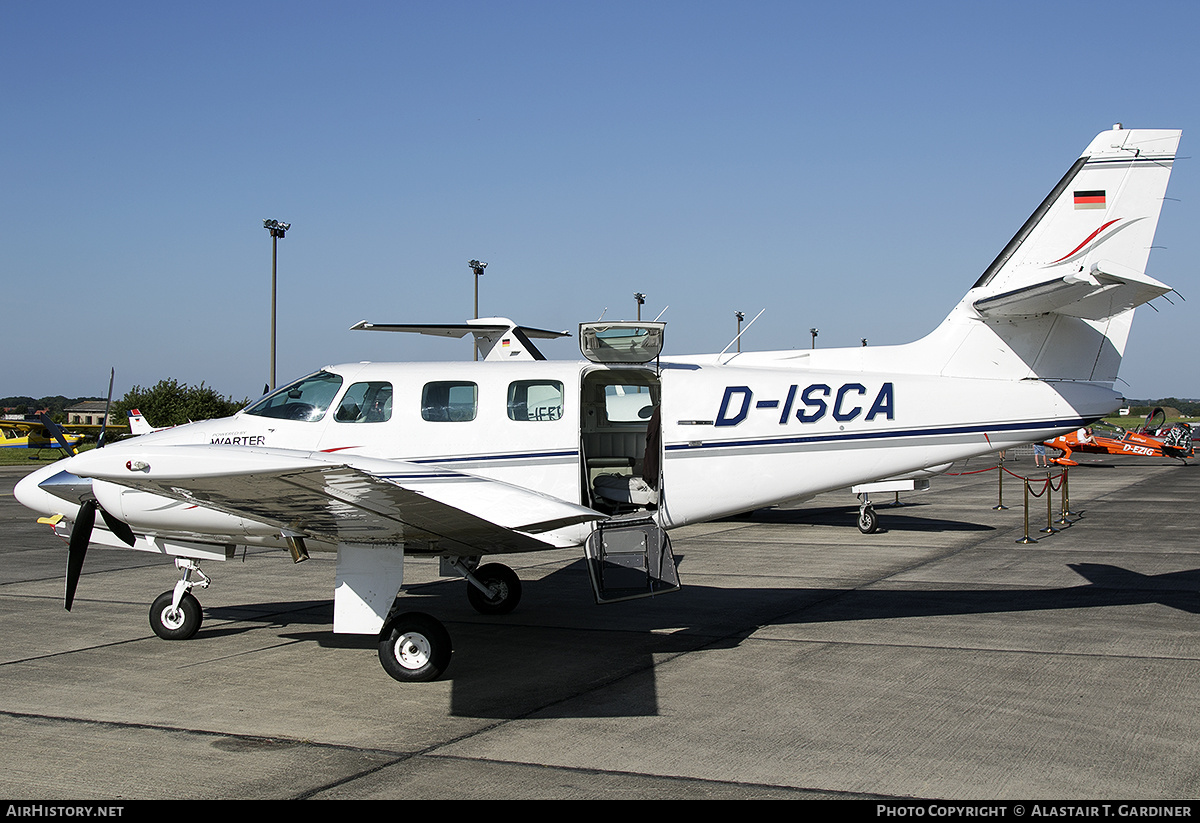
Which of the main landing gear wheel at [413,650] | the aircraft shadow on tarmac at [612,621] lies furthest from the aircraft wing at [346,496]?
the aircraft shadow on tarmac at [612,621]

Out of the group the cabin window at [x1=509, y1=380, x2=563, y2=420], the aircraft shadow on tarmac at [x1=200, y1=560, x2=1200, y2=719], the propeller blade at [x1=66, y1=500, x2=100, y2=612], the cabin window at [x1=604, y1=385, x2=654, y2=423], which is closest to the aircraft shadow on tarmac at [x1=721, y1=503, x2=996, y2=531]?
the aircraft shadow on tarmac at [x1=200, y1=560, x2=1200, y2=719]

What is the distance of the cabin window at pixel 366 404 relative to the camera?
8750 mm

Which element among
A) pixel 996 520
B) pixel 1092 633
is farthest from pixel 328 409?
pixel 996 520

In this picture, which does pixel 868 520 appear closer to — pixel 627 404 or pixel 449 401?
pixel 627 404

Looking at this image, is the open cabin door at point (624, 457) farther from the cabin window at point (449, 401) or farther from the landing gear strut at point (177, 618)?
the landing gear strut at point (177, 618)

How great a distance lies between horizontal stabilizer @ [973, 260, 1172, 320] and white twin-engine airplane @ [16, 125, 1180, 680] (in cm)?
2

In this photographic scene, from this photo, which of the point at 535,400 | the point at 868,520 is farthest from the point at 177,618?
the point at 868,520

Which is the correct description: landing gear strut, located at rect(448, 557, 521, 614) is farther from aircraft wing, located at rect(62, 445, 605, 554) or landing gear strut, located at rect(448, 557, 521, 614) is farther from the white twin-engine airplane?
aircraft wing, located at rect(62, 445, 605, 554)

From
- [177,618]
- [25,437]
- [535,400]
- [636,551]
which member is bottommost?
[177,618]

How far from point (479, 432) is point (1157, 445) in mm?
42775

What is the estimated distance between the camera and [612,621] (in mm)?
9555

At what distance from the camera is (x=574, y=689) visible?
7.05m

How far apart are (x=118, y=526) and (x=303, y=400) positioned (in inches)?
77.2
